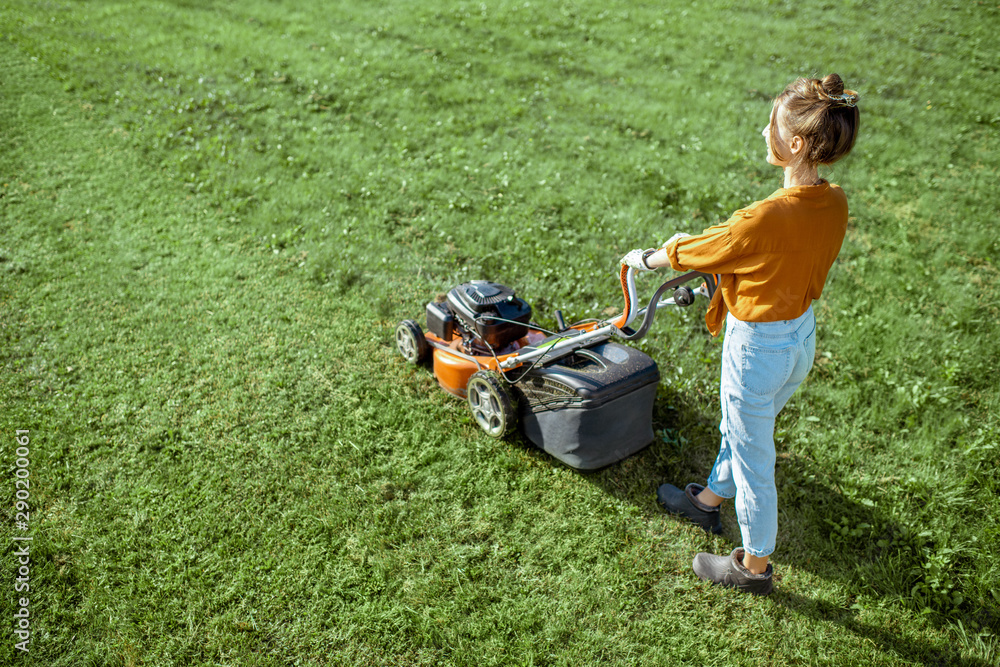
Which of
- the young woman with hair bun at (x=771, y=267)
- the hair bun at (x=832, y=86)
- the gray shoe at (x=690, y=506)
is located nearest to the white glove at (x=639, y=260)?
the young woman with hair bun at (x=771, y=267)

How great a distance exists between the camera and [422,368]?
14.8 feet

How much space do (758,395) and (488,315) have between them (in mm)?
1719

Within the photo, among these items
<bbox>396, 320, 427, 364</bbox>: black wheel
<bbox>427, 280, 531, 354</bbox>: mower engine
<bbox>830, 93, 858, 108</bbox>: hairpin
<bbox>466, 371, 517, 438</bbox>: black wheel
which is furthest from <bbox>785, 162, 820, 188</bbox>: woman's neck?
<bbox>396, 320, 427, 364</bbox>: black wheel

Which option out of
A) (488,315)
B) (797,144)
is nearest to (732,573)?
(488,315)

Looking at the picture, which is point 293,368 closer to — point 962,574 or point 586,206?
point 586,206

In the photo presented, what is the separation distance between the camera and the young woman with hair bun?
229 cm

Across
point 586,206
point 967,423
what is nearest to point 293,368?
point 586,206

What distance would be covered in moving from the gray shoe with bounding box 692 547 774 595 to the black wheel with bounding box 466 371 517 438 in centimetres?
130

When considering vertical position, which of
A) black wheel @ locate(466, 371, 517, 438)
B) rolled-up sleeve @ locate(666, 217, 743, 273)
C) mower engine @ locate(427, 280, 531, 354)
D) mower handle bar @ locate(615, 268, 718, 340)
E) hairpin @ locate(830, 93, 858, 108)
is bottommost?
black wheel @ locate(466, 371, 517, 438)

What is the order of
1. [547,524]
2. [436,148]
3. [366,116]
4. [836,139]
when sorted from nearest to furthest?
[836,139] → [547,524] → [436,148] → [366,116]

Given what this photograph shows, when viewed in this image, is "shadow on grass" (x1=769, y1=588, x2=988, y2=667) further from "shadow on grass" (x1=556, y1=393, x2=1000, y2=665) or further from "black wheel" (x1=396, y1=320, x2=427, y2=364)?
"black wheel" (x1=396, y1=320, x2=427, y2=364)

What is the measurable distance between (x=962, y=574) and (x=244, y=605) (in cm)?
369

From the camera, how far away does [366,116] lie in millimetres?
7938

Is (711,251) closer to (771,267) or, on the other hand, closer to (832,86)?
(771,267)
